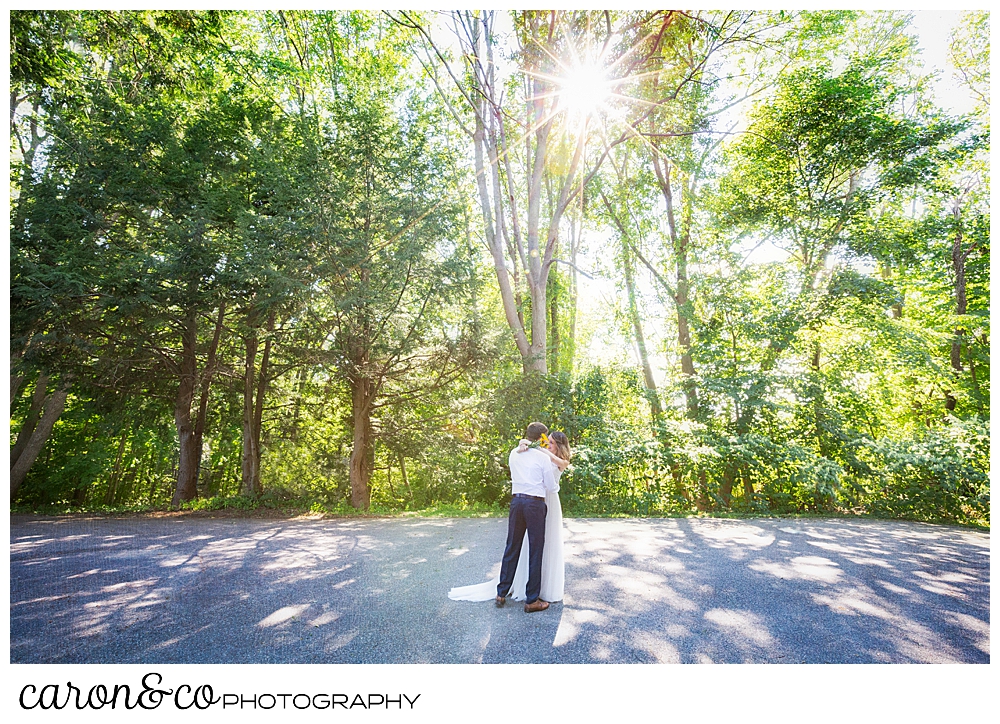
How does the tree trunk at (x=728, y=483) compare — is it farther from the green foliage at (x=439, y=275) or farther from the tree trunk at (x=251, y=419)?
the tree trunk at (x=251, y=419)

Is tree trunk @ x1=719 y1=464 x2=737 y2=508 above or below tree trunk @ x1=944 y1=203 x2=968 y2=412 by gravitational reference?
below

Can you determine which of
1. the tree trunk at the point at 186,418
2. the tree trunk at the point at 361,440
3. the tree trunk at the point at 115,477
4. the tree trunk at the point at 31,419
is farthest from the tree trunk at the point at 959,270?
the tree trunk at the point at 115,477

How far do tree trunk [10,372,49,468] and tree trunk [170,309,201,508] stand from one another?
3334mm

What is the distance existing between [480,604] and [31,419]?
1153 centimetres

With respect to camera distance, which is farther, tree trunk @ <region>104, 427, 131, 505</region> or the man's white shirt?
tree trunk @ <region>104, 427, 131, 505</region>

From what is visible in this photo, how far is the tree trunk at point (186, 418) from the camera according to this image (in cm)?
844

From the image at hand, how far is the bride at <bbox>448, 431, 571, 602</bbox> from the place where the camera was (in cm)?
328

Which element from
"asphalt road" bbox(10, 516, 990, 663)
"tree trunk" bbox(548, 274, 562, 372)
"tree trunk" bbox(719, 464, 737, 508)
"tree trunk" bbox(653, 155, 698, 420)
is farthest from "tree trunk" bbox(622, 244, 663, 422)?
"asphalt road" bbox(10, 516, 990, 663)

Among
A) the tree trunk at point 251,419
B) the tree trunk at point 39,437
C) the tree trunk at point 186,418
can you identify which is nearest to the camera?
the tree trunk at point 186,418

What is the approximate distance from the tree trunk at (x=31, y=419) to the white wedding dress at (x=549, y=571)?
10.7 m

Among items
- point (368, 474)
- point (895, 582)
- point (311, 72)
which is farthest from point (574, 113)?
point (895, 582)

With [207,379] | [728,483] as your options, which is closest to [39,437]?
[207,379]

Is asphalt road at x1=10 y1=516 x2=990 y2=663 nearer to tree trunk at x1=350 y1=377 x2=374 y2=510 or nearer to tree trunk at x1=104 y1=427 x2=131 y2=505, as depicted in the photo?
tree trunk at x1=350 y1=377 x2=374 y2=510
